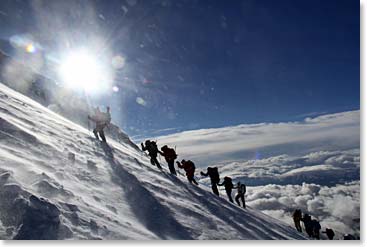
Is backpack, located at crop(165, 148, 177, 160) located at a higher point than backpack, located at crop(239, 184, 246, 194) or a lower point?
higher

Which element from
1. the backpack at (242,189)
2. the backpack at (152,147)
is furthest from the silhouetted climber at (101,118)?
the backpack at (242,189)

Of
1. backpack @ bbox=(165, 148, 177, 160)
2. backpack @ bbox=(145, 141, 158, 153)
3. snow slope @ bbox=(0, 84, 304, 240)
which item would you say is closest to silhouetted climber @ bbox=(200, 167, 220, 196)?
backpack @ bbox=(165, 148, 177, 160)

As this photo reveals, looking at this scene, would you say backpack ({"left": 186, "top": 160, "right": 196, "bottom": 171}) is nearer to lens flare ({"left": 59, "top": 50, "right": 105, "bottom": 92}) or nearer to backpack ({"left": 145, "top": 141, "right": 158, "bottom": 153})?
backpack ({"left": 145, "top": 141, "right": 158, "bottom": 153})

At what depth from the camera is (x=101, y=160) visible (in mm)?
11766

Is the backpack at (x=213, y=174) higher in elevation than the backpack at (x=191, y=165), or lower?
lower

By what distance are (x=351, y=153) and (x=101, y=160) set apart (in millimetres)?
8325

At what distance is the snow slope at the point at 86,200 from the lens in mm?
5926

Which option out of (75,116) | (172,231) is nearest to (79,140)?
(172,231)

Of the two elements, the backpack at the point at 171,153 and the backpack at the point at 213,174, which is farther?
the backpack at the point at 171,153

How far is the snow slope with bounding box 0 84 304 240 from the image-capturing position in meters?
5.93

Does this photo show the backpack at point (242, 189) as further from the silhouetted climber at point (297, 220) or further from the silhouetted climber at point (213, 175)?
the silhouetted climber at point (297, 220)

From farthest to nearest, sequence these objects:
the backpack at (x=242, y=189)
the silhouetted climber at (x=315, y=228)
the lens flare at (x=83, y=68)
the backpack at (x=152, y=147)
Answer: the backpack at (x=242, y=189)
the backpack at (x=152, y=147)
the silhouetted climber at (x=315, y=228)
the lens flare at (x=83, y=68)

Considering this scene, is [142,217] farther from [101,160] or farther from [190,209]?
[101,160]

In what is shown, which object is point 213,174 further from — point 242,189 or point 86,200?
point 86,200
